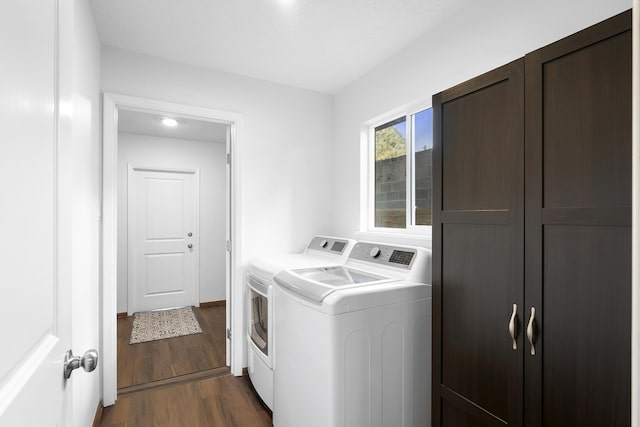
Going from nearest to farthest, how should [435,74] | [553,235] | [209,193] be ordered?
[553,235], [435,74], [209,193]

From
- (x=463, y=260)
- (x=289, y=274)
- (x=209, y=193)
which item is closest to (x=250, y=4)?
(x=289, y=274)

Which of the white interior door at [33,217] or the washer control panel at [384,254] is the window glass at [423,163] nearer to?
the washer control panel at [384,254]

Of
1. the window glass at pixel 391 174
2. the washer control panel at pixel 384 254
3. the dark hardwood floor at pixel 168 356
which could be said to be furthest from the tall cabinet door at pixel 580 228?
the dark hardwood floor at pixel 168 356

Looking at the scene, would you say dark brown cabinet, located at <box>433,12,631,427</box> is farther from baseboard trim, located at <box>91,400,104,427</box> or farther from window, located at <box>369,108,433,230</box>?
baseboard trim, located at <box>91,400,104,427</box>

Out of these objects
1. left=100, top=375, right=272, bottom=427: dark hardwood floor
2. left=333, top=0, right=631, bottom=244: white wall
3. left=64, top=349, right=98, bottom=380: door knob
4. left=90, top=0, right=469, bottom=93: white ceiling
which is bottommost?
left=100, top=375, right=272, bottom=427: dark hardwood floor

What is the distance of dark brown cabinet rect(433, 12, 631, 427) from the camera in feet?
3.02

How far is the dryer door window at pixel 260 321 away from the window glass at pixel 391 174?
1122 mm

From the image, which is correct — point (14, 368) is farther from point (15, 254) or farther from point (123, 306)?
point (123, 306)

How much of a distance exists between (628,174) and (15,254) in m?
1.35

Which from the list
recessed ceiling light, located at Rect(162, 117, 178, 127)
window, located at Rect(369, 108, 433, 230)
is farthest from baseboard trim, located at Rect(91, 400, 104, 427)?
recessed ceiling light, located at Rect(162, 117, 178, 127)

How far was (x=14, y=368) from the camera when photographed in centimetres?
47

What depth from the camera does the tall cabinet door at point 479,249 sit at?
3.84 feet

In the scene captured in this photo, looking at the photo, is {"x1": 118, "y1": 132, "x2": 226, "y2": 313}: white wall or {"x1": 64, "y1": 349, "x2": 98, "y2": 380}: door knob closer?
{"x1": 64, "y1": 349, "x2": 98, "y2": 380}: door knob

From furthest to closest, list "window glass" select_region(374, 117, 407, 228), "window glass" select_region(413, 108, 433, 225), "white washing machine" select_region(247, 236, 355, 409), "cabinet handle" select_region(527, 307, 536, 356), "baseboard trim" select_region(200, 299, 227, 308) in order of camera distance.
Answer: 1. "baseboard trim" select_region(200, 299, 227, 308)
2. "window glass" select_region(374, 117, 407, 228)
3. "window glass" select_region(413, 108, 433, 225)
4. "white washing machine" select_region(247, 236, 355, 409)
5. "cabinet handle" select_region(527, 307, 536, 356)
